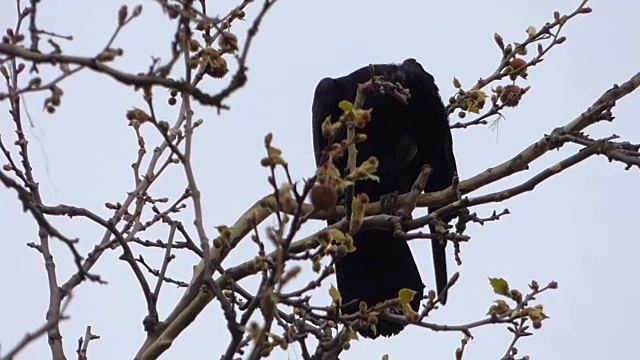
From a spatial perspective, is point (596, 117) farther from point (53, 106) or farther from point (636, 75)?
point (53, 106)

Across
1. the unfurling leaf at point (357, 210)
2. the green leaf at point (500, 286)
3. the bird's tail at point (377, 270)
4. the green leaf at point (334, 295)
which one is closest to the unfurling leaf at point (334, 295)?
the green leaf at point (334, 295)

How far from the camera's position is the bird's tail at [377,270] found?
433 cm

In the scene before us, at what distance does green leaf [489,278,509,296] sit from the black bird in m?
1.84

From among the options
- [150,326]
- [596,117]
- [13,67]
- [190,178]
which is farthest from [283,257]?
[596,117]

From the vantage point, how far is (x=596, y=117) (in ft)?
9.65

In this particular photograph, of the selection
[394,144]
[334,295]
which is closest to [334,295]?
[334,295]

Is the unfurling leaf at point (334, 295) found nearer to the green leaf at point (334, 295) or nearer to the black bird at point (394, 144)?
the green leaf at point (334, 295)

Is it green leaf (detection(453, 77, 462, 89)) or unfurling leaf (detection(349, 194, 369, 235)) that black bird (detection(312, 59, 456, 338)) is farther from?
unfurling leaf (detection(349, 194, 369, 235))

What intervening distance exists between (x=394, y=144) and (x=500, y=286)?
86.3 inches

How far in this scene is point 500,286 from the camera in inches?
101

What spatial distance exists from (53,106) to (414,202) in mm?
1495

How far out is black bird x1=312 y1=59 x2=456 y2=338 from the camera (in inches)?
176

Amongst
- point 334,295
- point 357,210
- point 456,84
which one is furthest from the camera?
point 456,84

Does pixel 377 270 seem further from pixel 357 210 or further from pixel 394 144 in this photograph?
pixel 357 210
